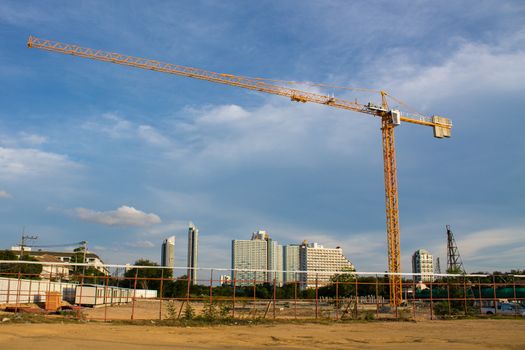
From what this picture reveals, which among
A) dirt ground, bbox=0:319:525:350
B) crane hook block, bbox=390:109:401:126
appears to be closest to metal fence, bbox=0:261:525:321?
dirt ground, bbox=0:319:525:350

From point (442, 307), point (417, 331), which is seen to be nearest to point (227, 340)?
point (417, 331)

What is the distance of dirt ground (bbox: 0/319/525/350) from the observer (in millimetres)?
16969

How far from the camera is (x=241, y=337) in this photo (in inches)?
785

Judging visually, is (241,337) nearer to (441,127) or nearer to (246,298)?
(246,298)

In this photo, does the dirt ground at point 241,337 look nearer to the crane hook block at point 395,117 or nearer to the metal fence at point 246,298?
the metal fence at point 246,298

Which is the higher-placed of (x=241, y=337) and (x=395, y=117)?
(x=395, y=117)

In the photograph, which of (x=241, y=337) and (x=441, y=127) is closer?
(x=241, y=337)

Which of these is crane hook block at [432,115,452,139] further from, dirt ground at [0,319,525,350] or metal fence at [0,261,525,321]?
dirt ground at [0,319,525,350]

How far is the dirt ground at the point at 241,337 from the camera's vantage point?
16969 mm

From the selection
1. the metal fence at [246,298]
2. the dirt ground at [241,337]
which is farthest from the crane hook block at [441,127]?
the dirt ground at [241,337]

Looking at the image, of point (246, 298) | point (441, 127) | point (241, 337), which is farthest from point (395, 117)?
point (241, 337)

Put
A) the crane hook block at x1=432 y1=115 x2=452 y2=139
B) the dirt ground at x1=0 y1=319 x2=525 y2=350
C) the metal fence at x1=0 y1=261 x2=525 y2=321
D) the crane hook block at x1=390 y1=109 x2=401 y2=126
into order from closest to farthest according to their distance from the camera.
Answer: the dirt ground at x1=0 y1=319 x2=525 y2=350, the metal fence at x1=0 y1=261 x2=525 y2=321, the crane hook block at x1=390 y1=109 x2=401 y2=126, the crane hook block at x1=432 y1=115 x2=452 y2=139

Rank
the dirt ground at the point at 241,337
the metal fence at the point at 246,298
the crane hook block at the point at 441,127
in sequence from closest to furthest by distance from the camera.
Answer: the dirt ground at the point at 241,337 → the metal fence at the point at 246,298 → the crane hook block at the point at 441,127

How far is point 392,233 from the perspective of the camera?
65.1 metres
